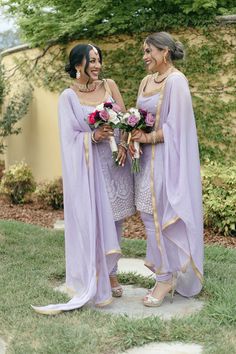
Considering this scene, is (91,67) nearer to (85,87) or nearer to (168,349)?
(85,87)

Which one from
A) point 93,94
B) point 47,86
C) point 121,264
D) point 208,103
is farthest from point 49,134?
point 93,94

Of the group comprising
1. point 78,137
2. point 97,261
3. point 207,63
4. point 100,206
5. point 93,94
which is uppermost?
point 207,63

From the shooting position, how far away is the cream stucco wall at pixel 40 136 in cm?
976

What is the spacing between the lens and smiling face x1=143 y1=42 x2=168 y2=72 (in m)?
3.84

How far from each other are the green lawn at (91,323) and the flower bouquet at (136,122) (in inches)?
43.2

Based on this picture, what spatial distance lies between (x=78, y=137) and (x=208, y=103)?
424 cm

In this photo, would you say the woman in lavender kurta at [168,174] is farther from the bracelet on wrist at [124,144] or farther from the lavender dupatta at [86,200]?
the lavender dupatta at [86,200]

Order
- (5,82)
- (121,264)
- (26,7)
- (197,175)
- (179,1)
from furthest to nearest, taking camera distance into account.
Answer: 1. (5,82)
2. (26,7)
3. (179,1)
4. (121,264)
5. (197,175)

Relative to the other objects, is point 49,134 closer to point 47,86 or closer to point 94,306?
point 47,86

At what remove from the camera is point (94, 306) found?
3.97 meters

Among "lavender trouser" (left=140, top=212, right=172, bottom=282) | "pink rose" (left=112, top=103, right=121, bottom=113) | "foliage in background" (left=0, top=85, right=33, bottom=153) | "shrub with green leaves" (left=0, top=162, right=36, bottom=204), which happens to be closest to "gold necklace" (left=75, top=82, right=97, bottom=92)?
"pink rose" (left=112, top=103, right=121, bottom=113)

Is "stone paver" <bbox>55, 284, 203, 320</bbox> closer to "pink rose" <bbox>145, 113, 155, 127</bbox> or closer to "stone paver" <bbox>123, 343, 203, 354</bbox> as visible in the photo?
"stone paver" <bbox>123, 343, 203, 354</bbox>

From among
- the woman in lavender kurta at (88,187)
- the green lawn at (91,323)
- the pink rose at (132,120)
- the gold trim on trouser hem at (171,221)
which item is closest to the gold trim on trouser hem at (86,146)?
the woman in lavender kurta at (88,187)

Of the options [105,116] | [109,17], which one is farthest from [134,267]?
[109,17]
